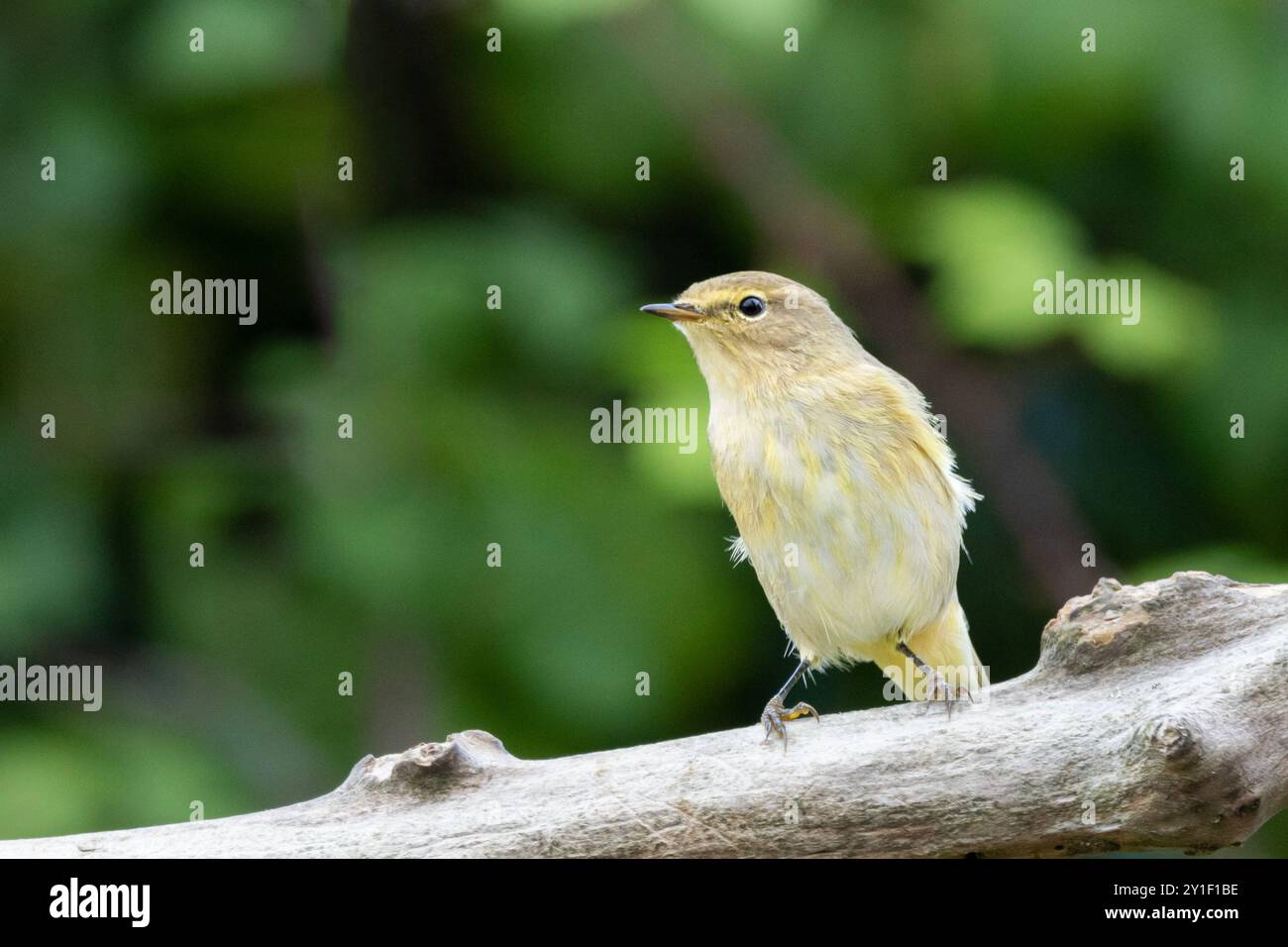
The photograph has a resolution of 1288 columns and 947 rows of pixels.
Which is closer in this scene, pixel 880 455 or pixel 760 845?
pixel 760 845

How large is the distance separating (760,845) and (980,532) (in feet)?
10.7

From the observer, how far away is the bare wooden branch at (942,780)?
3.66 metres

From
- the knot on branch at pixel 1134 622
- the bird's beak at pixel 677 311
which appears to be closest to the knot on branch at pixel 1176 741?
the knot on branch at pixel 1134 622

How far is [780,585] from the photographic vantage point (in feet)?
16.5

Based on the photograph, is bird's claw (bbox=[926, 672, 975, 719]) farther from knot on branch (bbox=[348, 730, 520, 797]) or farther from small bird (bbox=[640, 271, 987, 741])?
knot on branch (bbox=[348, 730, 520, 797])

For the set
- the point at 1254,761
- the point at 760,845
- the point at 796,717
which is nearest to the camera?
the point at 1254,761

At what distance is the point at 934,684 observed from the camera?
471 cm

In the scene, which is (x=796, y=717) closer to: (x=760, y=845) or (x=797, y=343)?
(x=760, y=845)

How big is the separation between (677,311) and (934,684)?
157cm

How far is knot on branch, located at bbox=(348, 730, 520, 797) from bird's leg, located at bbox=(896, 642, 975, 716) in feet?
4.18

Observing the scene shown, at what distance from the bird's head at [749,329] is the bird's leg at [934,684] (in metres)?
1.13

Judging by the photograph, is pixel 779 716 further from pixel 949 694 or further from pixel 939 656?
pixel 939 656

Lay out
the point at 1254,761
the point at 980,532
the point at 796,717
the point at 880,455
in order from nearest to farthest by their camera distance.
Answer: the point at 1254,761
the point at 796,717
the point at 880,455
the point at 980,532

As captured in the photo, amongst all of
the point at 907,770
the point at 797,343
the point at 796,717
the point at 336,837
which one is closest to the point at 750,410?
the point at 797,343
